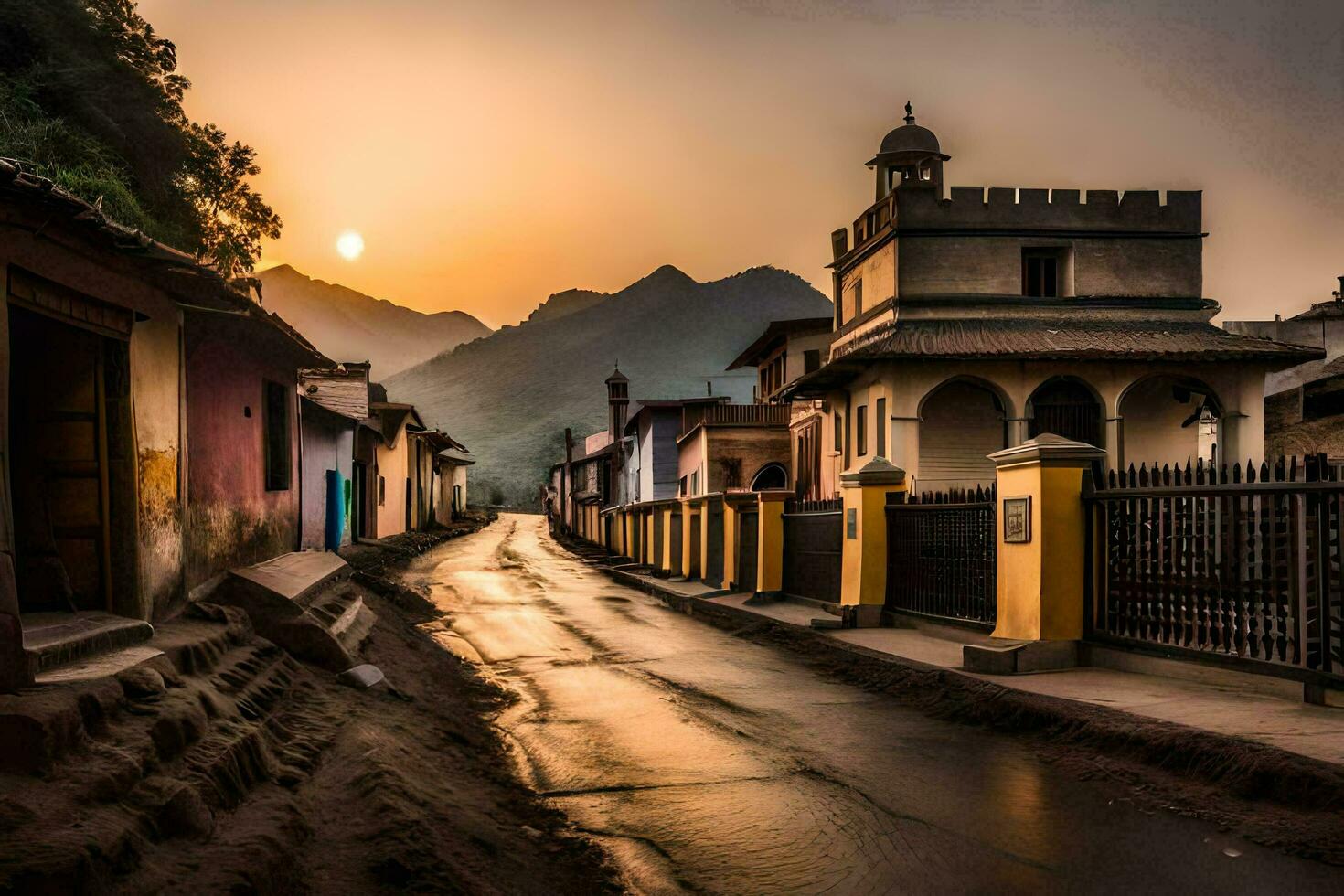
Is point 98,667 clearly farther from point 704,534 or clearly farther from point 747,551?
point 704,534

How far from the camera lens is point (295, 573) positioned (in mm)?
11688

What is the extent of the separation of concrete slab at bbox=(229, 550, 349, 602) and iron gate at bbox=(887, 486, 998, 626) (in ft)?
23.5

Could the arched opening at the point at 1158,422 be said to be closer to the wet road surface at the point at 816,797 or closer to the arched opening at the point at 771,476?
the arched opening at the point at 771,476

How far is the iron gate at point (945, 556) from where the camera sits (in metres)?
11.0

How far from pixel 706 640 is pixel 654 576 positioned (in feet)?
41.8

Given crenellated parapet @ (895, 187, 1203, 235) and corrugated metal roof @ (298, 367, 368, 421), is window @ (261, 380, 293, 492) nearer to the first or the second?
corrugated metal roof @ (298, 367, 368, 421)

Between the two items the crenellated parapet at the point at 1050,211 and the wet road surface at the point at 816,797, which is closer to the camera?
the wet road surface at the point at 816,797

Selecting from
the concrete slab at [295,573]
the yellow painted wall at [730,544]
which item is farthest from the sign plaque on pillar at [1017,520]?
the yellow painted wall at [730,544]

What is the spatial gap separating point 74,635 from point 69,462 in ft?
6.66

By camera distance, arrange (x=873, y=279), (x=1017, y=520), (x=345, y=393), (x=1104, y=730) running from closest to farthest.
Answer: (x=1104, y=730) → (x=1017, y=520) → (x=345, y=393) → (x=873, y=279)

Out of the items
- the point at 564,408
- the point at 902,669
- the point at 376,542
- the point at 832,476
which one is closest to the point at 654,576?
the point at 832,476

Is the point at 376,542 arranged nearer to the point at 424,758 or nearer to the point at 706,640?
the point at 706,640

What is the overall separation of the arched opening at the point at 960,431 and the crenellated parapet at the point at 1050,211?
4410mm

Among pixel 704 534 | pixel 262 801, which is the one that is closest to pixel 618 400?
pixel 704 534
